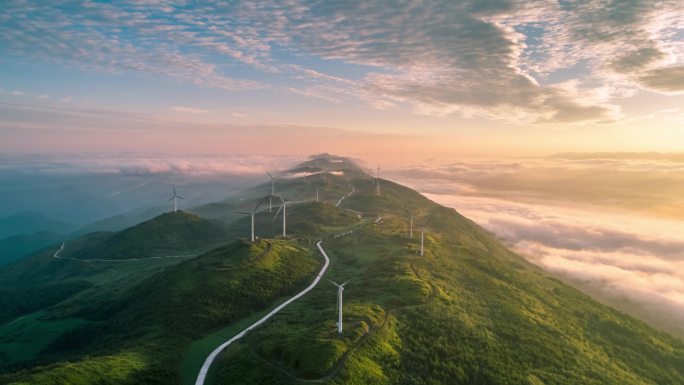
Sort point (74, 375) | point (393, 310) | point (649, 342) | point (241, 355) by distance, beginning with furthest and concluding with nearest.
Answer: point (649, 342), point (393, 310), point (241, 355), point (74, 375)

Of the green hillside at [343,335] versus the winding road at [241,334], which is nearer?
the winding road at [241,334]

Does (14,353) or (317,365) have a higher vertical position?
(317,365)

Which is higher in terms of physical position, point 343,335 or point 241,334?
point 343,335

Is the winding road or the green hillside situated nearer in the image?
the winding road

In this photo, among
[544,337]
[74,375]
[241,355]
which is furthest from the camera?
[544,337]

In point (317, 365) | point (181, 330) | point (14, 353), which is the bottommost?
point (14, 353)

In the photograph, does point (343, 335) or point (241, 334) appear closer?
point (343, 335)

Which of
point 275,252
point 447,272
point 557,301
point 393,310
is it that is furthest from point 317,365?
point 557,301

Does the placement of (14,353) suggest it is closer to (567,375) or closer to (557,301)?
(567,375)
